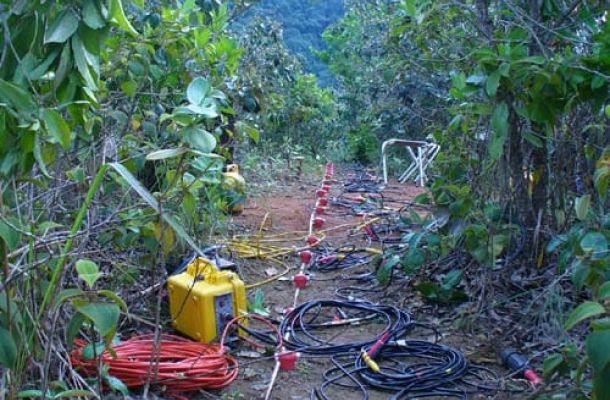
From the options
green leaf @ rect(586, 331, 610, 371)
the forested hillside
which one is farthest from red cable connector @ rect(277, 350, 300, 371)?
green leaf @ rect(586, 331, 610, 371)

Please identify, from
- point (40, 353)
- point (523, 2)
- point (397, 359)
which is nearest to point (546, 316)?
point (397, 359)

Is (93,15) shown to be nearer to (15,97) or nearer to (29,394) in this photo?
(15,97)

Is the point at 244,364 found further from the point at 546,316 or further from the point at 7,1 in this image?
the point at 7,1

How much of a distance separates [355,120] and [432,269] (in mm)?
8842

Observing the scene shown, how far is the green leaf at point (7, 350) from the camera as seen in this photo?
1614 mm

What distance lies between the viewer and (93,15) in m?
1.62

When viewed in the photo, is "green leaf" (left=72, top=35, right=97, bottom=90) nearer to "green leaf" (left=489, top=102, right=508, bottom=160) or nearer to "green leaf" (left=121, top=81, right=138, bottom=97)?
"green leaf" (left=121, top=81, right=138, bottom=97)

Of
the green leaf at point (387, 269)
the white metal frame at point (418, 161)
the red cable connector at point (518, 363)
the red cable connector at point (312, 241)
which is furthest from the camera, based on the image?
the white metal frame at point (418, 161)

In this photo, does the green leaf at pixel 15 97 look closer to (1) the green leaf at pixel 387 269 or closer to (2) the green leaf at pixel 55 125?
(2) the green leaf at pixel 55 125

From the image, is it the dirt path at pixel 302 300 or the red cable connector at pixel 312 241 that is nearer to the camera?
the dirt path at pixel 302 300

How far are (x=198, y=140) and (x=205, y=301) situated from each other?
1.46m

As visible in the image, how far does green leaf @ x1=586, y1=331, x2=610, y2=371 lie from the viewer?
5.12 ft

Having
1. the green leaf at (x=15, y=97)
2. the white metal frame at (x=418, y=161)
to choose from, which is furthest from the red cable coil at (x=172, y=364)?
the white metal frame at (x=418, y=161)

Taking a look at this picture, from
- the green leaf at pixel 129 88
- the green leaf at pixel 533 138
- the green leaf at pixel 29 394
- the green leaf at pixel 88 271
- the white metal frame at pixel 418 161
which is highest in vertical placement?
the green leaf at pixel 129 88
